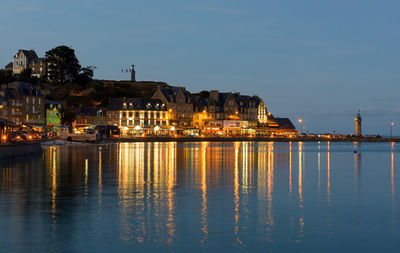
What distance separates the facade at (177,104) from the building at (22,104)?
36.0 metres

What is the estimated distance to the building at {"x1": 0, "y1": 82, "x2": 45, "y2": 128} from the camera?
140 m

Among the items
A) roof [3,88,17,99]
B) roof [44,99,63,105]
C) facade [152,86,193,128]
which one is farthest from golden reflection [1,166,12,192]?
facade [152,86,193,128]

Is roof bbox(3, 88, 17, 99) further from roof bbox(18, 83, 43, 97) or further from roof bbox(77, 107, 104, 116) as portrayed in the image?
roof bbox(77, 107, 104, 116)

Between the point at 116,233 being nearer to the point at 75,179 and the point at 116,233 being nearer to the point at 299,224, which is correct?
the point at 299,224

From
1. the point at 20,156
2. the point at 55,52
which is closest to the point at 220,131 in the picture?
the point at 55,52

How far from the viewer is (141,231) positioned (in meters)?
18.3

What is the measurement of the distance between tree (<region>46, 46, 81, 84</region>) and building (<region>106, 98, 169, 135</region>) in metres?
29.2

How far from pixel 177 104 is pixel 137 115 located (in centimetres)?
1380

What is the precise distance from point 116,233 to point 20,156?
46.1 meters

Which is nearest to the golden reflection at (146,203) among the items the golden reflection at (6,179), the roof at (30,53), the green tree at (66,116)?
the golden reflection at (6,179)

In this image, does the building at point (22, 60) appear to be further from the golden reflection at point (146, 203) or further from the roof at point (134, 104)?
the golden reflection at point (146, 203)

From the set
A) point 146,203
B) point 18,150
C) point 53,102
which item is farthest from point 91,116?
point 146,203

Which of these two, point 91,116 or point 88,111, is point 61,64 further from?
point 91,116

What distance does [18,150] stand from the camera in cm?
5938
